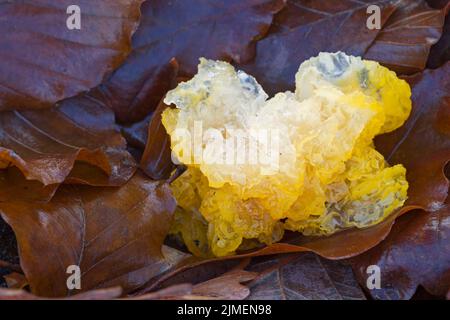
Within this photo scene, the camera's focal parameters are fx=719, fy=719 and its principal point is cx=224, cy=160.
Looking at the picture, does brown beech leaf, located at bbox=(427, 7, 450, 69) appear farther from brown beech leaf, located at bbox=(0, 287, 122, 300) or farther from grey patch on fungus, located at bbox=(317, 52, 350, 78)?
brown beech leaf, located at bbox=(0, 287, 122, 300)

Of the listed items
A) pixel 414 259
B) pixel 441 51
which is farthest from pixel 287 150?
pixel 441 51

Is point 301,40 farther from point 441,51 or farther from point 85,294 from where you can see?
point 85,294

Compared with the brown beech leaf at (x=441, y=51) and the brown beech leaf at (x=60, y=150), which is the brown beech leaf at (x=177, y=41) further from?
the brown beech leaf at (x=441, y=51)

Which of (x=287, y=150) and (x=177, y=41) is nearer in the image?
(x=287, y=150)

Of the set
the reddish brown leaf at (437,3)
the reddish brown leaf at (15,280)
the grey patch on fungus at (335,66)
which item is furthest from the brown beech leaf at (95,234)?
the reddish brown leaf at (437,3)

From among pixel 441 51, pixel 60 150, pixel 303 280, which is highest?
pixel 441 51

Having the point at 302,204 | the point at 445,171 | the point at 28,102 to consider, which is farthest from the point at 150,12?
the point at 445,171
